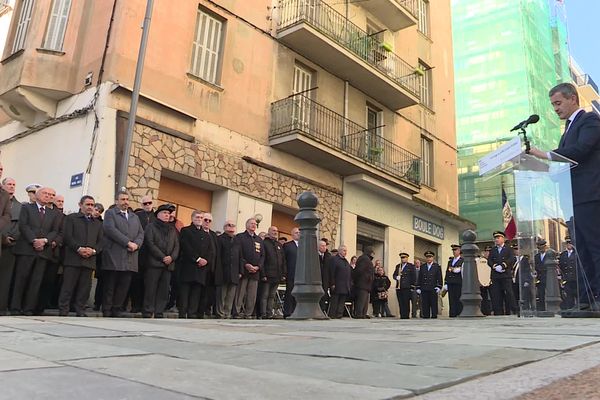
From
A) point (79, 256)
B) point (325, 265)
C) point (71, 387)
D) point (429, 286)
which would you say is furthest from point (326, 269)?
point (71, 387)

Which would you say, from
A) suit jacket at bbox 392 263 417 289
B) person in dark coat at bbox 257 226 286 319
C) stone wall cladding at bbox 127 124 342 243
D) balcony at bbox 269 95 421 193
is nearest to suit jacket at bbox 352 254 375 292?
suit jacket at bbox 392 263 417 289

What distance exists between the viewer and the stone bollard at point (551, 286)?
5950 mm

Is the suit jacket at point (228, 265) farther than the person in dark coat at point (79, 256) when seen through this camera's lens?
Yes

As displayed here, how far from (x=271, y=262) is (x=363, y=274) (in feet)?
10.6

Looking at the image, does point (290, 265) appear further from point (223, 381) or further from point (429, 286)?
point (223, 381)

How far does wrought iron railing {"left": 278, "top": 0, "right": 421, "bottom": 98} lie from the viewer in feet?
46.9

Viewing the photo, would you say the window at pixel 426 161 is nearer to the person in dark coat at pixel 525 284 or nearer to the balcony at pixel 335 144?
the balcony at pixel 335 144

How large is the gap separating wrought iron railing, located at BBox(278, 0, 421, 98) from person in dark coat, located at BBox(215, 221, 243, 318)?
7.31m

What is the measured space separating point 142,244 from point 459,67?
1133 inches

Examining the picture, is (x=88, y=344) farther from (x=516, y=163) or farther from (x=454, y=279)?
(x=454, y=279)

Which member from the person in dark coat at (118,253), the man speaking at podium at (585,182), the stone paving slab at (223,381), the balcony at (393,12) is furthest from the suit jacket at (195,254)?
the balcony at (393,12)

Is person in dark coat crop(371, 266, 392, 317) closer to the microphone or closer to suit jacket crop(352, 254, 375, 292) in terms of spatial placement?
suit jacket crop(352, 254, 375, 292)

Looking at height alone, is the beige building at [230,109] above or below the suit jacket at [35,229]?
above

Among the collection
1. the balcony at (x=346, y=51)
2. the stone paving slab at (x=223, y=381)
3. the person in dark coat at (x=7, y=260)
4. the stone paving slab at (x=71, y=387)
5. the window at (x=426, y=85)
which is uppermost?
the window at (x=426, y=85)
